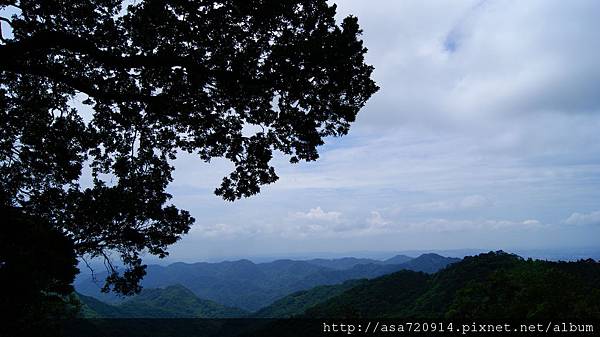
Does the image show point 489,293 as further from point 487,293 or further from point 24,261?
point 24,261

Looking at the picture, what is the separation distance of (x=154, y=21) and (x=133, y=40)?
1.16 meters

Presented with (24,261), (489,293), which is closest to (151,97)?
(24,261)

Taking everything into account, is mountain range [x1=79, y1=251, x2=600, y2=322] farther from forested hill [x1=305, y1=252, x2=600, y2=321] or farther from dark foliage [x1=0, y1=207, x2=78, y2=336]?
dark foliage [x1=0, y1=207, x2=78, y2=336]

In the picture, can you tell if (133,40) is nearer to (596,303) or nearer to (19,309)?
(19,309)

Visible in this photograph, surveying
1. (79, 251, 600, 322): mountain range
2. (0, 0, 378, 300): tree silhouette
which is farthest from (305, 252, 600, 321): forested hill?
(0, 0, 378, 300): tree silhouette

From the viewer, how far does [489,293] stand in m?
56.2

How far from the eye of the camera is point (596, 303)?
30.2m

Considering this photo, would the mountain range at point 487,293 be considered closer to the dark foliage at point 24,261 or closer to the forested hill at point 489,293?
the forested hill at point 489,293

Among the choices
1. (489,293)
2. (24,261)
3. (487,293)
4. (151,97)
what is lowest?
(487,293)

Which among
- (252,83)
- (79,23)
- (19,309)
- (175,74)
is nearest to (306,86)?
(252,83)

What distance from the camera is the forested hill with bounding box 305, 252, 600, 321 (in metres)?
34.0

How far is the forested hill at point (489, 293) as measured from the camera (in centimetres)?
3397

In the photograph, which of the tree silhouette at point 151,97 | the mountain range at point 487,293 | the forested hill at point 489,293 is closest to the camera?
the tree silhouette at point 151,97

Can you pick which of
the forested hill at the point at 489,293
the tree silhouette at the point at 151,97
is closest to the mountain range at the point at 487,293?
the forested hill at the point at 489,293
